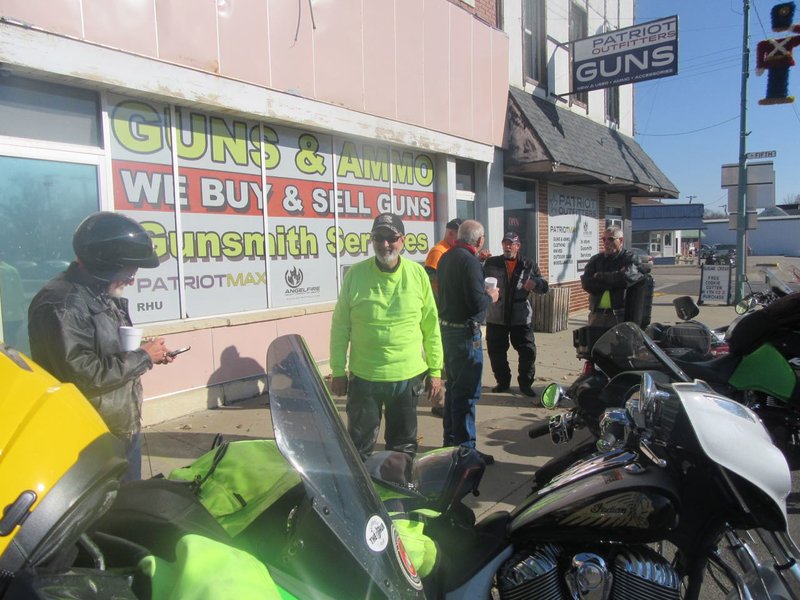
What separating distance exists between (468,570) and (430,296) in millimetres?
2165

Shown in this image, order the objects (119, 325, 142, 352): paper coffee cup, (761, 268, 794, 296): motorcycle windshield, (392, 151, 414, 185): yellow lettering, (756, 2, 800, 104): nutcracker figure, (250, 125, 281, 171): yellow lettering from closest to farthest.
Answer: (119, 325, 142, 352): paper coffee cup → (761, 268, 794, 296): motorcycle windshield → (250, 125, 281, 171): yellow lettering → (392, 151, 414, 185): yellow lettering → (756, 2, 800, 104): nutcracker figure

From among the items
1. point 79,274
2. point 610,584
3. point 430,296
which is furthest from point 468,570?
point 430,296

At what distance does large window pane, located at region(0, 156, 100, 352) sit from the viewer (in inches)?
169

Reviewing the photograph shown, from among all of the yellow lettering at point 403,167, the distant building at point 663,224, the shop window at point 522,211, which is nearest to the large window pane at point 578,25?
the shop window at point 522,211

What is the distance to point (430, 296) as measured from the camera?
370 centimetres

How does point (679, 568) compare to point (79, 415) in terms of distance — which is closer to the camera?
point (79, 415)

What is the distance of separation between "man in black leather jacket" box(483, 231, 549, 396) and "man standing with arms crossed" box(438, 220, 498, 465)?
1.86 metres

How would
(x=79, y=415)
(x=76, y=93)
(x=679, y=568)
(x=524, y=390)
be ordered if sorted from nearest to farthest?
(x=79, y=415) < (x=679, y=568) < (x=76, y=93) < (x=524, y=390)

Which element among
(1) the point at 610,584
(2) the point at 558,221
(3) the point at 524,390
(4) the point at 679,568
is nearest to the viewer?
(1) the point at 610,584

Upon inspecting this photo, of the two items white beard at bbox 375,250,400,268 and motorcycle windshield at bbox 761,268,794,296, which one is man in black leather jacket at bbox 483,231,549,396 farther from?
white beard at bbox 375,250,400,268

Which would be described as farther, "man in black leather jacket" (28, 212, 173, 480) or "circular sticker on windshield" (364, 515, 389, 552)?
"man in black leather jacket" (28, 212, 173, 480)

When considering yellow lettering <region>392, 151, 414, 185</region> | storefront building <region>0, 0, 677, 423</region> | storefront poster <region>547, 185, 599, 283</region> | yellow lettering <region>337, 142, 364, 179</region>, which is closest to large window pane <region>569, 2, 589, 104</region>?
storefront poster <region>547, 185, 599, 283</region>

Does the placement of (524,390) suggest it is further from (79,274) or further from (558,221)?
(558,221)

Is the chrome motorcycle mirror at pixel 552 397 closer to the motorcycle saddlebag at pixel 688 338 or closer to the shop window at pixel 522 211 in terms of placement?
the motorcycle saddlebag at pixel 688 338
